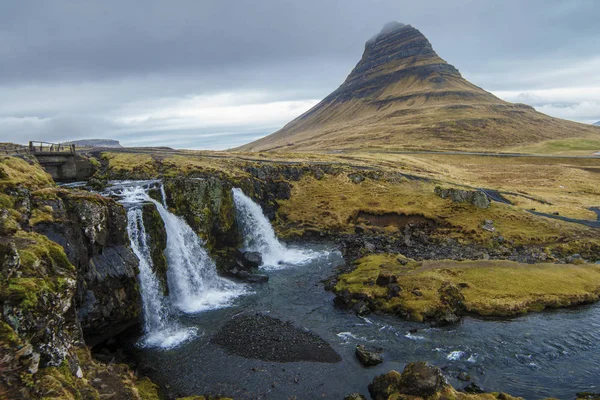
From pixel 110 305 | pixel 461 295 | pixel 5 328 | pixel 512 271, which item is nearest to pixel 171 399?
pixel 110 305

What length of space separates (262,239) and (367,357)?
109 feet

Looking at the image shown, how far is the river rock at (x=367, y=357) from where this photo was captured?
88.6ft

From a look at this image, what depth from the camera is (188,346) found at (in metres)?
30.3

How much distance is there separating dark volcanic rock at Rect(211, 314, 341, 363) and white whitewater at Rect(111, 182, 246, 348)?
157 inches

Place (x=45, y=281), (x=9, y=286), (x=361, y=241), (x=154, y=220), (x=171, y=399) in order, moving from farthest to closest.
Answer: (x=361, y=241) → (x=154, y=220) → (x=171, y=399) → (x=45, y=281) → (x=9, y=286)

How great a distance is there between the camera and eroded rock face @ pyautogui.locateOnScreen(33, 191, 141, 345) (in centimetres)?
2659

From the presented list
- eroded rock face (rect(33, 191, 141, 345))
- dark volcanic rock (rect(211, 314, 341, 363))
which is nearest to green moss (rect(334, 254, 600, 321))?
dark volcanic rock (rect(211, 314, 341, 363))

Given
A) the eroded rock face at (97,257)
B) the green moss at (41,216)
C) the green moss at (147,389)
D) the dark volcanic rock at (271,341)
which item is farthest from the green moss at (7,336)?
the dark volcanic rock at (271,341)

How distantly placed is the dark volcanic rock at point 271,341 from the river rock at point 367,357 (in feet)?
5.55

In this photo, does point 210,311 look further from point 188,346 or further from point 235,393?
point 235,393

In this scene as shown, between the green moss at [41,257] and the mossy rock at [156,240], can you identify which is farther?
the mossy rock at [156,240]

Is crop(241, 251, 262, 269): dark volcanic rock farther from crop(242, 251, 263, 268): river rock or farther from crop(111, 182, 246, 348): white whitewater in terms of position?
crop(111, 182, 246, 348): white whitewater

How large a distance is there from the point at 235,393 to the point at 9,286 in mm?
15205

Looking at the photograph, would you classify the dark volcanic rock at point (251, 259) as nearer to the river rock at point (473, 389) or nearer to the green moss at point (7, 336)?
the river rock at point (473, 389)
